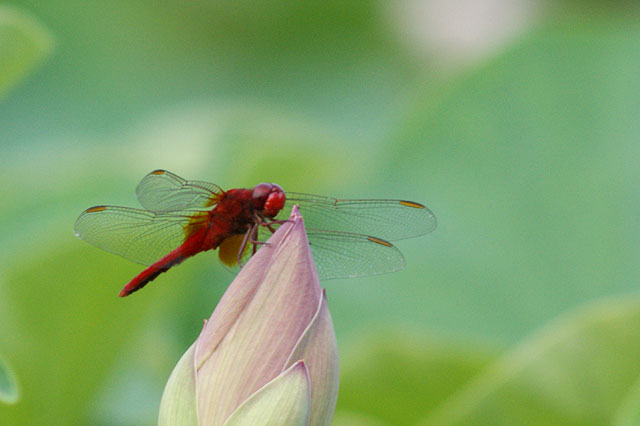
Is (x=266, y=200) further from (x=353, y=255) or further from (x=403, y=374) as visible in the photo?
(x=403, y=374)

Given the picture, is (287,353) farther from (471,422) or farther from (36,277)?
(36,277)

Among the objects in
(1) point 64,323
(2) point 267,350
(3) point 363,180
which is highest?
(3) point 363,180

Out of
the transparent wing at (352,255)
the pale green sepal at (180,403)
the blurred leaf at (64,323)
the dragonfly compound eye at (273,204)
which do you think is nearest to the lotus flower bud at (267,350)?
the pale green sepal at (180,403)

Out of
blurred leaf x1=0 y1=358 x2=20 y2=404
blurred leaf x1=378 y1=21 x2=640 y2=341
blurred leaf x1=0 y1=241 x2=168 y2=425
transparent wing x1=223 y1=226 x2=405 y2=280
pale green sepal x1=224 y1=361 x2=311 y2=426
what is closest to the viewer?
pale green sepal x1=224 y1=361 x2=311 y2=426

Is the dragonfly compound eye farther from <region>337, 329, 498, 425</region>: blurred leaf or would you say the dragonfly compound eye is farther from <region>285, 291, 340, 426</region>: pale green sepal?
<region>337, 329, 498, 425</region>: blurred leaf

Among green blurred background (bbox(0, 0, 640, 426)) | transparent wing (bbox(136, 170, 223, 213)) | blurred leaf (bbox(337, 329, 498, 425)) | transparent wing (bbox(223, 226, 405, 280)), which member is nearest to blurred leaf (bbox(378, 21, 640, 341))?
green blurred background (bbox(0, 0, 640, 426))

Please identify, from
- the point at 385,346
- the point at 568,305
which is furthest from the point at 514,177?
the point at 385,346

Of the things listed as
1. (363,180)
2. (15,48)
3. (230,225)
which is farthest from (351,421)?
(363,180)

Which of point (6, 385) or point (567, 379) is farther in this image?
point (567, 379)
